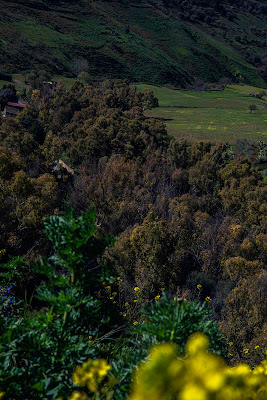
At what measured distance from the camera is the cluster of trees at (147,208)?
48.5ft

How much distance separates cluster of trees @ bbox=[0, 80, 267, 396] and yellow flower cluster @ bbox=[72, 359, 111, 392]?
599 mm

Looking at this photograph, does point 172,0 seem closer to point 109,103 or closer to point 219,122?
point 219,122

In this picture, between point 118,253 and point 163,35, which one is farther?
point 163,35

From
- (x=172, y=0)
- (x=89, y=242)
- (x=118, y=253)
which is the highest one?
(x=172, y=0)

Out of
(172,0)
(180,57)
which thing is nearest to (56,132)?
(180,57)

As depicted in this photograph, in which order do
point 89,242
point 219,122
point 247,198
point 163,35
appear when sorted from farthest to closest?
point 163,35, point 219,122, point 247,198, point 89,242

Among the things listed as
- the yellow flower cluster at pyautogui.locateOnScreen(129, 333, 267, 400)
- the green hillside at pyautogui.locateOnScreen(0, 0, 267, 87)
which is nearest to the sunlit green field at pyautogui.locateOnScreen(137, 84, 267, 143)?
the green hillside at pyautogui.locateOnScreen(0, 0, 267, 87)

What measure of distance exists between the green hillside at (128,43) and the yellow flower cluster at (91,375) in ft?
287

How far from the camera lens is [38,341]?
2.97m

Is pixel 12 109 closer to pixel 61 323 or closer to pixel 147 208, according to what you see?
pixel 147 208

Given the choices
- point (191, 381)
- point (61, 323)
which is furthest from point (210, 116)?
point (191, 381)

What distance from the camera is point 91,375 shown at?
2.68 meters

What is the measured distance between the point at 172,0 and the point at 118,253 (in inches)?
8688

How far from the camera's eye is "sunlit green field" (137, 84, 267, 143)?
179ft
